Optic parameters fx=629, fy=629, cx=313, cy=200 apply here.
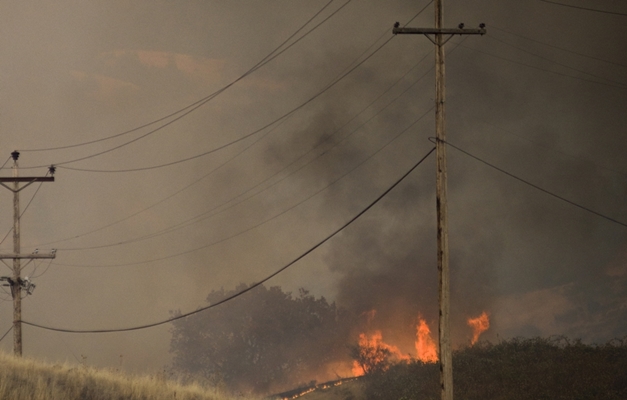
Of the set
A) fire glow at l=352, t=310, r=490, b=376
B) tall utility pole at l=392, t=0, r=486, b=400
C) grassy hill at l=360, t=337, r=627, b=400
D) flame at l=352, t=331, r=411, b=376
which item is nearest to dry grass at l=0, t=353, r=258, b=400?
grassy hill at l=360, t=337, r=627, b=400

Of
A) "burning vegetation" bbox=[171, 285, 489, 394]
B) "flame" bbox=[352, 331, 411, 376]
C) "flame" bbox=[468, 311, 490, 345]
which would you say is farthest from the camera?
"burning vegetation" bbox=[171, 285, 489, 394]

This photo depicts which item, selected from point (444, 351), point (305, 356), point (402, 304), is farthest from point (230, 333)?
point (444, 351)

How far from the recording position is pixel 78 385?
2091cm

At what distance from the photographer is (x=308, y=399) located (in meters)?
44.1

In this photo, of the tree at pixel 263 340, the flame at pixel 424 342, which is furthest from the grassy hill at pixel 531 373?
the tree at pixel 263 340

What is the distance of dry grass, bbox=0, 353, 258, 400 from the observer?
1875 centimetres

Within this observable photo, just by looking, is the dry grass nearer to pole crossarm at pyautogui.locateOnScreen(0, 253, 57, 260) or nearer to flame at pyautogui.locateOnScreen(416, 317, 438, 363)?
pole crossarm at pyautogui.locateOnScreen(0, 253, 57, 260)

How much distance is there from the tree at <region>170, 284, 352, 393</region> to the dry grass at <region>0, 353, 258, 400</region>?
150 feet

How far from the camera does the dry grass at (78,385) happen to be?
61.5 ft

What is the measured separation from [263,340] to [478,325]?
25035 millimetres

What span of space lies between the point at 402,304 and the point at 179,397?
44.5 m

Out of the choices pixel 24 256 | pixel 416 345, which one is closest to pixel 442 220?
pixel 24 256

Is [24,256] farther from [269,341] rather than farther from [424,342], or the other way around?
[269,341]

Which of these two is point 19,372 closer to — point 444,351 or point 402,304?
point 444,351
